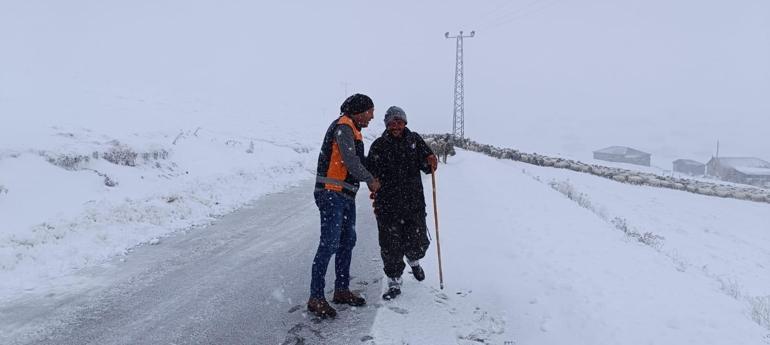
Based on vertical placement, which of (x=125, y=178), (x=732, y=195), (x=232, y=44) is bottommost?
(x=732, y=195)

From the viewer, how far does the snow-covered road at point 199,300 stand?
178 inches

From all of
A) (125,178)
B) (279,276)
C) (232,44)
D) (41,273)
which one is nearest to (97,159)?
(125,178)

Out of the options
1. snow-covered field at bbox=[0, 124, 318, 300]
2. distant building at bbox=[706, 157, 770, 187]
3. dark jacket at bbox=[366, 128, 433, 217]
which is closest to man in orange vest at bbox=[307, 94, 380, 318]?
dark jacket at bbox=[366, 128, 433, 217]

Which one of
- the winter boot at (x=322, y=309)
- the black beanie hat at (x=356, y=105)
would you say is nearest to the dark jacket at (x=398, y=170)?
the black beanie hat at (x=356, y=105)

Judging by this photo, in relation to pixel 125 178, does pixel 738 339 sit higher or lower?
lower

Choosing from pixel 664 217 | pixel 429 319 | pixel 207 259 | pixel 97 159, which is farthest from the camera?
pixel 664 217

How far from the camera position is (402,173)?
5.54 m

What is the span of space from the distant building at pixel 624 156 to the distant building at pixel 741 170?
1072 cm

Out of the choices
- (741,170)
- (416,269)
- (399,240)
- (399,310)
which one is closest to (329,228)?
(399,240)

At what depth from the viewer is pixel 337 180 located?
4797 millimetres

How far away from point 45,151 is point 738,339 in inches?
506

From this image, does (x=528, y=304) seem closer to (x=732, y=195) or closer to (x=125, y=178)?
(x=125, y=178)

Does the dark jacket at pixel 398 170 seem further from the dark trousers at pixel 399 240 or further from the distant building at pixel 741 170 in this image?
the distant building at pixel 741 170

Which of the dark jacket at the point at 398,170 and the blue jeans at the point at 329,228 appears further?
the dark jacket at the point at 398,170
